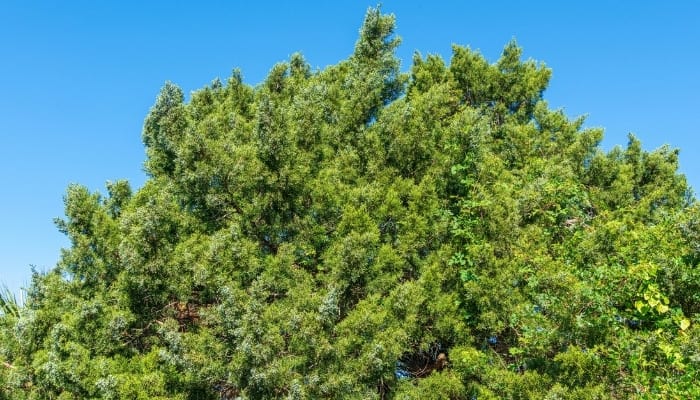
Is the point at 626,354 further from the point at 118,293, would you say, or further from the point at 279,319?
the point at 118,293

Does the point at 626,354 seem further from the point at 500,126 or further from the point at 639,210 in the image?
the point at 500,126

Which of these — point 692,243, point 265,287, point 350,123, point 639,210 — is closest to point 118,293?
point 265,287

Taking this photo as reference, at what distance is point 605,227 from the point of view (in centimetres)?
966

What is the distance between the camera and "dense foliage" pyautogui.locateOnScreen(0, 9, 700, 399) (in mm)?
8398

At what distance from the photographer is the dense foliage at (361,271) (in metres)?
8.40

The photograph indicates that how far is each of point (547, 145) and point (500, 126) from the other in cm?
149

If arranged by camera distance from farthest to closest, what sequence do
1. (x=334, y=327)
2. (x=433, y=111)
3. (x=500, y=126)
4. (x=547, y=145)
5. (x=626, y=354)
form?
(x=500, y=126) → (x=547, y=145) → (x=433, y=111) → (x=334, y=327) → (x=626, y=354)

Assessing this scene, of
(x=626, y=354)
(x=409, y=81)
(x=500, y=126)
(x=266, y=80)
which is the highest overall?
(x=266, y=80)

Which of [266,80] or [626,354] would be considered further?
[266,80]

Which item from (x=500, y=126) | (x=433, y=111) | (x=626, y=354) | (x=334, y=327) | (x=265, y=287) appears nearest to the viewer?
(x=626, y=354)

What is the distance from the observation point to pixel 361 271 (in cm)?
932

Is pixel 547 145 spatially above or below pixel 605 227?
above

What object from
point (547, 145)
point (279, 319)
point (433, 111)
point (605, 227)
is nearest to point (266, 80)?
point (433, 111)

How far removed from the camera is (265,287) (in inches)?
367
